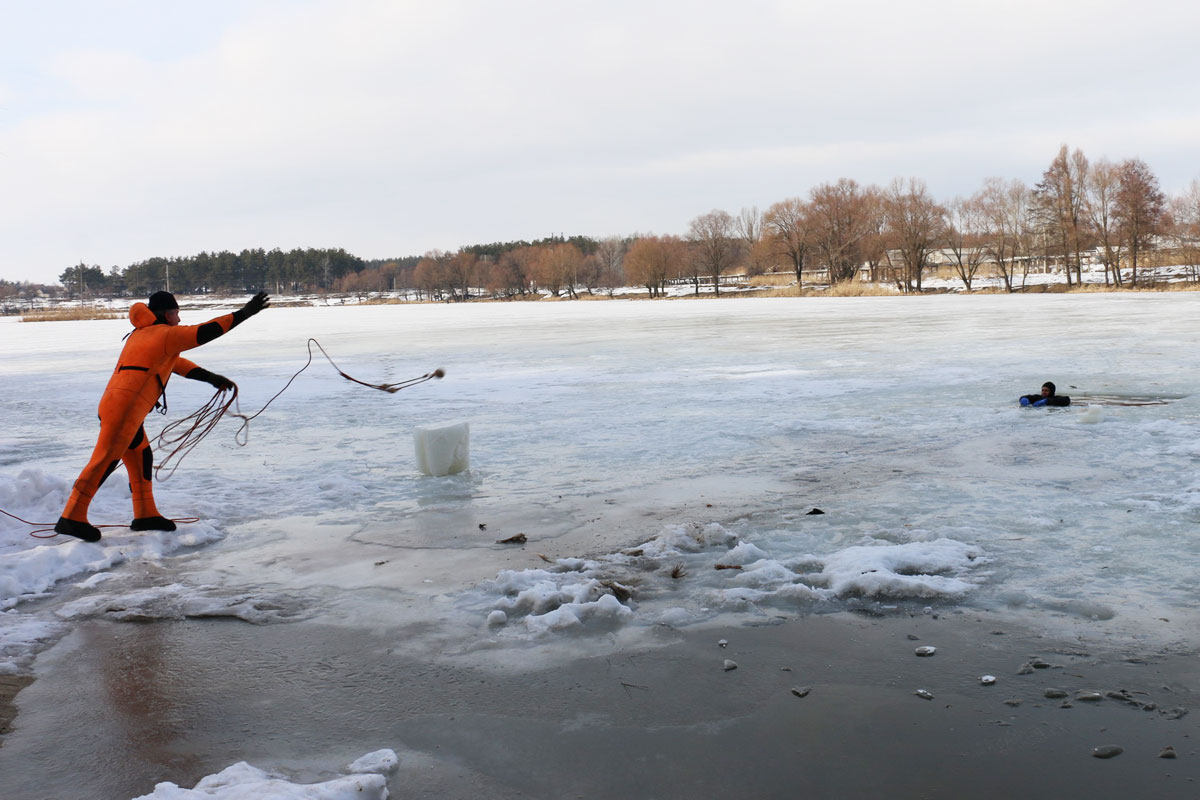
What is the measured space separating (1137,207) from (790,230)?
99.5ft

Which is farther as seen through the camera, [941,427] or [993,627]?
[941,427]

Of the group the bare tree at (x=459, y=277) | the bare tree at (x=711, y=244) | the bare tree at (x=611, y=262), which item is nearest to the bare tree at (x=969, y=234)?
the bare tree at (x=711, y=244)

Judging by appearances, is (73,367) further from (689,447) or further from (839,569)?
(839,569)

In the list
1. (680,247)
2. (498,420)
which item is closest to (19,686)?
(498,420)

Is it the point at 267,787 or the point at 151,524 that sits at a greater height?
the point at 151,524

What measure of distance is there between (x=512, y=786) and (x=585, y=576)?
1.91 m

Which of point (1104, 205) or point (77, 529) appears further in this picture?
point (1104, 205)

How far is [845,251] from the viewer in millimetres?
78188

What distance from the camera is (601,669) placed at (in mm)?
3484

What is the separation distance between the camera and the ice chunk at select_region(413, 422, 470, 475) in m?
7.09

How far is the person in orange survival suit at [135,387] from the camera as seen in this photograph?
17.3 ft

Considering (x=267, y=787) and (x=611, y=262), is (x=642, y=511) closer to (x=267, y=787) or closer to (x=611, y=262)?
(x=267, y=787)

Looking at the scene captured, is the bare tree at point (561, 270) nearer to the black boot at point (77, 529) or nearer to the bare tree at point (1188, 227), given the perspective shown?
the bare tree at point (1188, 227)

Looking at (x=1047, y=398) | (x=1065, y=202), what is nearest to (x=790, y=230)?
(x=1065, y=202)
